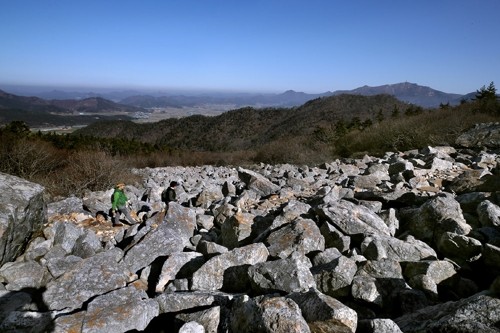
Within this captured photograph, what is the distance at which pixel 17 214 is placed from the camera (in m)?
5.15

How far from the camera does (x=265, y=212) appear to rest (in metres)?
6.78

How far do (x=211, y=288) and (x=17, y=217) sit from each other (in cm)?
329

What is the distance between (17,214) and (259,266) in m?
3.89

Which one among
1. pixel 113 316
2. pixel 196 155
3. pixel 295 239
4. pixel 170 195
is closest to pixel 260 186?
pixel 170 195

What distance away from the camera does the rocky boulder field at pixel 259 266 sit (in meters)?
2.99

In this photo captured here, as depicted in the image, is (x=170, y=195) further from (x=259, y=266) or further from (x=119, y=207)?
(x=259, y=266)

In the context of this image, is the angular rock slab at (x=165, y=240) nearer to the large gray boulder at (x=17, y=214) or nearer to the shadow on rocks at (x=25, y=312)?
the shadow on rocks at (x=25, y=312)

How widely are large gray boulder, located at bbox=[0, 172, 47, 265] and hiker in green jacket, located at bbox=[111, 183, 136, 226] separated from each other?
4.18 ft

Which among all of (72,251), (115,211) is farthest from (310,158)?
(72,251)

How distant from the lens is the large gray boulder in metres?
4.91

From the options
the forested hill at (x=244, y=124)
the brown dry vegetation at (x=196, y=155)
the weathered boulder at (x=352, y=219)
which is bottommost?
the forested hill at (x=244, y=124)

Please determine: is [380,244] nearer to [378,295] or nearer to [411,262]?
[411,262]

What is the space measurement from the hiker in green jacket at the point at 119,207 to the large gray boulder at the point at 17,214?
1.27 meters

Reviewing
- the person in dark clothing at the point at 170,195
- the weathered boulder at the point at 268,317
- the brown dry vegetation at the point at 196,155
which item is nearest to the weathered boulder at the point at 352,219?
the weathered boulder at the point at 268,317
